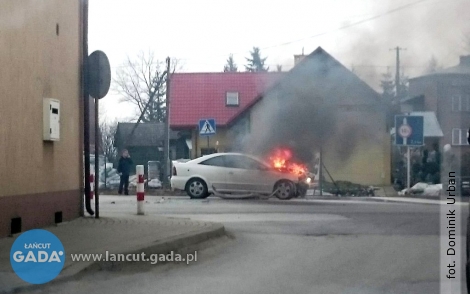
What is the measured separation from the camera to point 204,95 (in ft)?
132

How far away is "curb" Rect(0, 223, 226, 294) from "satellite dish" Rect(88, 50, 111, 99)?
120 inches

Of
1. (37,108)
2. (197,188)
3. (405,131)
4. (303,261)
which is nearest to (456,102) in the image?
(405,131)

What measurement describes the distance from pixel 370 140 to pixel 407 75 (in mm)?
11368

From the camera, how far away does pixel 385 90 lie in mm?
24312

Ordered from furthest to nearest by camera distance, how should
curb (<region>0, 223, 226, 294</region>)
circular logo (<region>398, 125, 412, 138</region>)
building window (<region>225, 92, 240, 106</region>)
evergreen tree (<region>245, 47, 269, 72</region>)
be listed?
building window (<region>225, 92, 240, 106</region>) < evergreen tree (<region>245, 47, 269, 72</region>) < circular logo (<region>398, 125, 412, 138</region>) < curb (<region>0, 223, 226, 294</region>)

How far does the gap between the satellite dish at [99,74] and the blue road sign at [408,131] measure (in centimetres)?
1213

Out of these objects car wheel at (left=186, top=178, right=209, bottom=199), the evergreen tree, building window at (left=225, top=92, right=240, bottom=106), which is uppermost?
the evergreen tree

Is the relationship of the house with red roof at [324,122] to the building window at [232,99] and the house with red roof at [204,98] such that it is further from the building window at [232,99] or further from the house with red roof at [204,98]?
the building window at [232,99]

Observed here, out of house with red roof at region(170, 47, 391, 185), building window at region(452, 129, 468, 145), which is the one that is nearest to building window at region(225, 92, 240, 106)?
house with red roof at region(170, 47, 391, 185)

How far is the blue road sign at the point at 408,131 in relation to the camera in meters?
22.1

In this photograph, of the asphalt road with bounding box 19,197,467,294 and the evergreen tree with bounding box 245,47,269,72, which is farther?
the evergreen tree with bounding box 245,47,269,72

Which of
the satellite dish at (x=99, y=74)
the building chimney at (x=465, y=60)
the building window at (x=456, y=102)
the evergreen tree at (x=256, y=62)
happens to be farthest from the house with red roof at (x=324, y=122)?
the satellite dish at (x=99, y=74)

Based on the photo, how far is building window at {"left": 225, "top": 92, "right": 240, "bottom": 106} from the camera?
131 feet

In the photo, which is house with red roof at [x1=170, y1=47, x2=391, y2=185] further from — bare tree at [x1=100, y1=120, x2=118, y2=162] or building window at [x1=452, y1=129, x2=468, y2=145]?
bare tree at [x1=100, y1=120, x2=118, y2=162]
